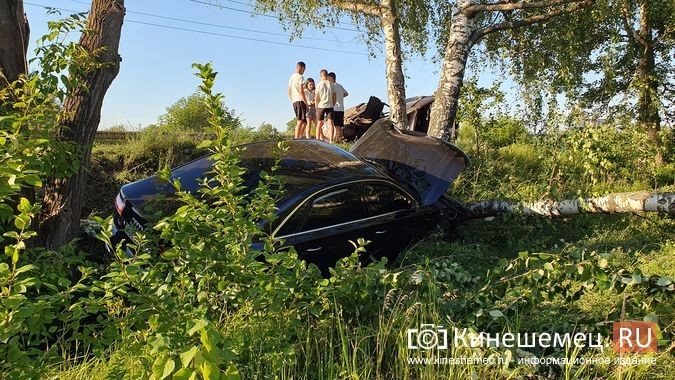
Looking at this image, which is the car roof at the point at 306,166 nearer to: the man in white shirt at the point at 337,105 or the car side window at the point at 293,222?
the car side window at the point at 293,222

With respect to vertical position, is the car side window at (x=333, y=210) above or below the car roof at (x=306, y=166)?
below

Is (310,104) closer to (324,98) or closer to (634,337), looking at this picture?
(324,98)

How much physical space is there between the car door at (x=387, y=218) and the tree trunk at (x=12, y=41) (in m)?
3.23

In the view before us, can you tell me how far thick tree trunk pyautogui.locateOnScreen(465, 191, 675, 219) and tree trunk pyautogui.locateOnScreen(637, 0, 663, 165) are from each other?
3.45 metres

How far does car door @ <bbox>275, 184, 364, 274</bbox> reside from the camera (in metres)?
4.50

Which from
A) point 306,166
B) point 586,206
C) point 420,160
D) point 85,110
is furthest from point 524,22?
point 85,110

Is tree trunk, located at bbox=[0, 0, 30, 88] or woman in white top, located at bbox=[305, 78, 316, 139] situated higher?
woman in white top, located at bbox=[305, 78, 316, 139]

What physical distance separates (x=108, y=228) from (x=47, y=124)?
1423mm

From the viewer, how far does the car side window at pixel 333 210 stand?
4.66 meters

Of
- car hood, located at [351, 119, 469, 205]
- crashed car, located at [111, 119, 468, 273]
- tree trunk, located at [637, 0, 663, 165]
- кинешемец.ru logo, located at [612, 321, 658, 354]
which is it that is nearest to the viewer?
кинешемец.ru logo, located at [612, 321, 658, 354]

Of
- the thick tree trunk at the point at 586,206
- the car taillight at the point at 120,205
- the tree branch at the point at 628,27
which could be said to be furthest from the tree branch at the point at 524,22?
the car taillight at the point at 120,205

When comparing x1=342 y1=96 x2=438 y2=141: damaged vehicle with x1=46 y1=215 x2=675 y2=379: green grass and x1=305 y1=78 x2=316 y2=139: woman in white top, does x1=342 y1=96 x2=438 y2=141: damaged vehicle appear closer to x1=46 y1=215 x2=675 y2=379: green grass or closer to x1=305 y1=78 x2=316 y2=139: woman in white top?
x1=305 y1=78 x2=316 y2=139: woman in white top

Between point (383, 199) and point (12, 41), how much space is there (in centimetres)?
368

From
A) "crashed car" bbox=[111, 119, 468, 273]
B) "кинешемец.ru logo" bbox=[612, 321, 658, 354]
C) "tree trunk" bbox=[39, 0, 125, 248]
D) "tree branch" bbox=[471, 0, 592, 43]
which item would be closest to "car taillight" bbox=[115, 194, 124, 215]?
"crashed car" bbox=[111, 119, 468, 273]
